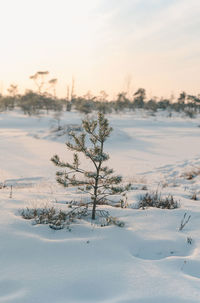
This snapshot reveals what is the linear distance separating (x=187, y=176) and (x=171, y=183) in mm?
940

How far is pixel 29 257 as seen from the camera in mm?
2209

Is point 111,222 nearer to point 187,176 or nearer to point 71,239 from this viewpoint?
point 71,239

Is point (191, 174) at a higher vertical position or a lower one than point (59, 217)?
lower

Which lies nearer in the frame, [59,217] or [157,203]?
[59,217]

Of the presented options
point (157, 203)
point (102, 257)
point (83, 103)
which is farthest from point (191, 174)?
point (83, 103)

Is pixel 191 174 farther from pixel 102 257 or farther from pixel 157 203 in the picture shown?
pixel 102 257

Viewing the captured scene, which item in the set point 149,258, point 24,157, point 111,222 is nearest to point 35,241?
point 111,222

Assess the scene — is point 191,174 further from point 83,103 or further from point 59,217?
point 83,103

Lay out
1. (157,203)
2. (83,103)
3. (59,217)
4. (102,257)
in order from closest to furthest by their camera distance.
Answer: (102,257) → (59,217) → (157,203) → (83,103)

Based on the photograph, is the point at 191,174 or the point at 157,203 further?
the point at 191,174

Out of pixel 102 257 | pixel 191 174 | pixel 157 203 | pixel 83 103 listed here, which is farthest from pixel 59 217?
pixel 83 103

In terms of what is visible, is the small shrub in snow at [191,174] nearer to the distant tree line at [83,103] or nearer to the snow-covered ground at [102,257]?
the snow-covered ground at [102,257]

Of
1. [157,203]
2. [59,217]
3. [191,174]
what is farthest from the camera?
[191,174]

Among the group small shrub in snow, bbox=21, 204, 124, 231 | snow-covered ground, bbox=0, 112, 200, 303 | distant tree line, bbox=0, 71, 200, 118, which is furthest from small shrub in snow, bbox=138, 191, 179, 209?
distant tree line, bbox=0, 71, 200, 118
